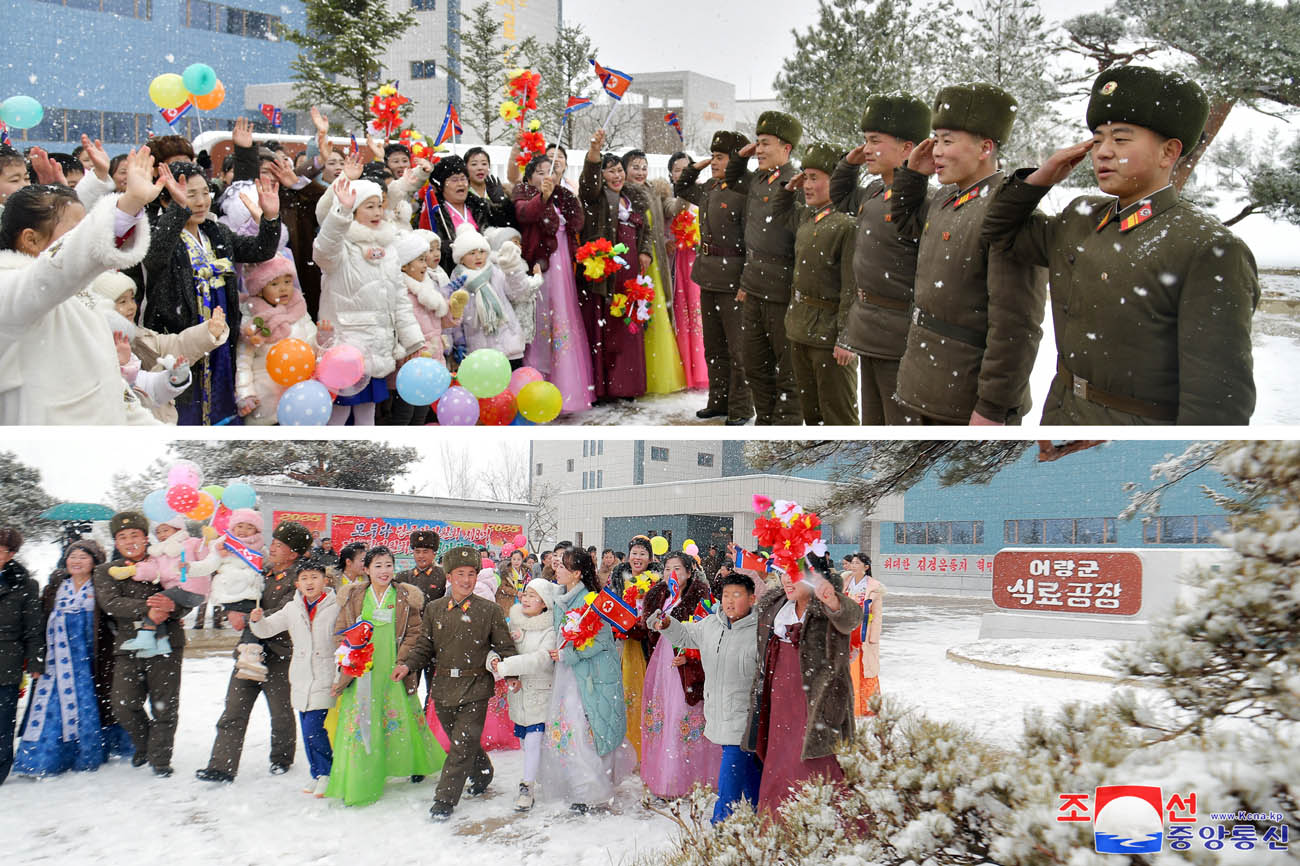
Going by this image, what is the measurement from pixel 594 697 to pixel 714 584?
0.74 metres

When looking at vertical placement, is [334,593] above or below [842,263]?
below

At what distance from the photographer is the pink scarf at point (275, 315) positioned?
3.93 meters

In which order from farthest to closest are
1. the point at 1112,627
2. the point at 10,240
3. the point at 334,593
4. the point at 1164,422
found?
the point at 334,593
the point at 1112,627
the point at 10,240
the point at 1164,422

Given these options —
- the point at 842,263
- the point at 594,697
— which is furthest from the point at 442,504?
the point at 842,263

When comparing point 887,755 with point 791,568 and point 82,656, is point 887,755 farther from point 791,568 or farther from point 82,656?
point 82,656

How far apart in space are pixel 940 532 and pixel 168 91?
4055 millimetres

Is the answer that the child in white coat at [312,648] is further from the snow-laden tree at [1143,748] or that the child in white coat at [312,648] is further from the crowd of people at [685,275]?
the snow-laden tree at [1143,748]

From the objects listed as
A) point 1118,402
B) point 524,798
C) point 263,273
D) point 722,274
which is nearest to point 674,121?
point 722,274

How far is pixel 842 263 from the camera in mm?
3895

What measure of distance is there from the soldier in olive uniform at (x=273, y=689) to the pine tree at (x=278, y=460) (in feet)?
0.63

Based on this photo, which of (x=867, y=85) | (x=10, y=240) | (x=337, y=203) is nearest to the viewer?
(x=10, y=240)

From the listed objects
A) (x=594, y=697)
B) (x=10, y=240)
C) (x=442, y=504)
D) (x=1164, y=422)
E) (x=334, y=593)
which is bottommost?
(x=594, y=697)

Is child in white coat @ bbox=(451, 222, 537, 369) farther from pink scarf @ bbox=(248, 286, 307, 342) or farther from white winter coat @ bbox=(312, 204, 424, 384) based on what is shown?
pink scarf @ bbox=(248, 286, 307, 342)

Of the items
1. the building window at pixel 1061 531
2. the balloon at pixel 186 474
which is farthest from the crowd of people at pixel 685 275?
the building window at pixel 1061 531
